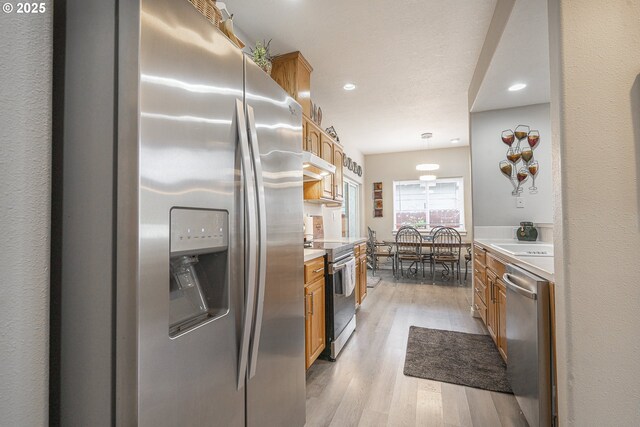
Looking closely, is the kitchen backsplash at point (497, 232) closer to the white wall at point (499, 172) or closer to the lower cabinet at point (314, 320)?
the white wall at point (499, 172)

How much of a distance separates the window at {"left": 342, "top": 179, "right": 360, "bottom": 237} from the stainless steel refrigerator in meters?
4.84

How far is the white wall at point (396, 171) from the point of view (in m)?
6.50

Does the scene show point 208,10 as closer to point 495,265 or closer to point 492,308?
point 495,265

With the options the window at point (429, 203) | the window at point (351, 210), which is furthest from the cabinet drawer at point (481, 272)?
the window at point (429, 203)

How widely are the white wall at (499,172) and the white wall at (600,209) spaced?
2.57 meters

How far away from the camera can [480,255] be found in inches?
119

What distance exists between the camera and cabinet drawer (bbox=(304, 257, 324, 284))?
1.98 metres

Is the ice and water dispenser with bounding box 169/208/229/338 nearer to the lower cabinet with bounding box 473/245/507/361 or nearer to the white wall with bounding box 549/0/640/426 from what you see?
the white wall with bounding box 549/0/640/426

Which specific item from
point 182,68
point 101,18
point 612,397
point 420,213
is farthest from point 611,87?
point 420,213

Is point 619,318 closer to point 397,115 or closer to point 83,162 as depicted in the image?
point 83,162

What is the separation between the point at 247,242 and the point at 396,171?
6.38m

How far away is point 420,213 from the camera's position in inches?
269

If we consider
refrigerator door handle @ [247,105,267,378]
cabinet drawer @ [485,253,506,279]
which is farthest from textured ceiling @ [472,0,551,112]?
refrigerator door handle @ [247,105,267,378]

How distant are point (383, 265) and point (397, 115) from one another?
372cm
